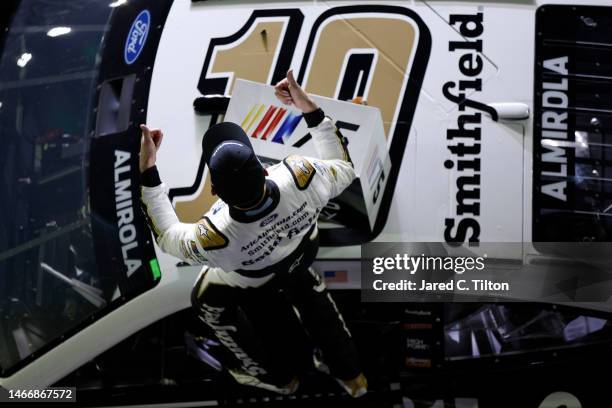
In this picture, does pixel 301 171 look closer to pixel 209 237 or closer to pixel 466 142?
pixel 209 237

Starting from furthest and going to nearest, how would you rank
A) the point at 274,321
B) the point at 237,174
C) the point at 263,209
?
the point at 274,321 < the point at 263,209 < the point at 237,174

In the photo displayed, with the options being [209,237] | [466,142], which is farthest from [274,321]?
[466,142]

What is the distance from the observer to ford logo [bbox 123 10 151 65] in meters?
2.67

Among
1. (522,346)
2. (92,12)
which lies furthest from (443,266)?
(92,12)

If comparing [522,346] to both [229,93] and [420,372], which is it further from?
[229,93]

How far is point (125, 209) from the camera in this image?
260 centimetres

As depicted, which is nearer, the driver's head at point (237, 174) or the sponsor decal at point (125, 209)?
the driver's head at point (237, 174)

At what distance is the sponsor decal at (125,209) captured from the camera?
2.60 metres

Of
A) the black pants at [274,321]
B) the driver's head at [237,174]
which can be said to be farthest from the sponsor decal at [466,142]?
the driver's head at [237,174]

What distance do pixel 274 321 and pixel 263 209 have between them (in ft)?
2.24

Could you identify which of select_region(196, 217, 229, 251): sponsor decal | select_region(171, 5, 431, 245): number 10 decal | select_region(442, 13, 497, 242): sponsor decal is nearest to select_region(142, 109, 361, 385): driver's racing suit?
select_region(196, 217, 229, 251): sponsor decal

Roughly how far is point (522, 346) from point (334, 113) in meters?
1.11

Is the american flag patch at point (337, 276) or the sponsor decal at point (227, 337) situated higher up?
the american flag patch at point (337, 276)

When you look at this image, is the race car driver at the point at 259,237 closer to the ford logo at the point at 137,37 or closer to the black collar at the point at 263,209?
the black collar at the point at 263,209
